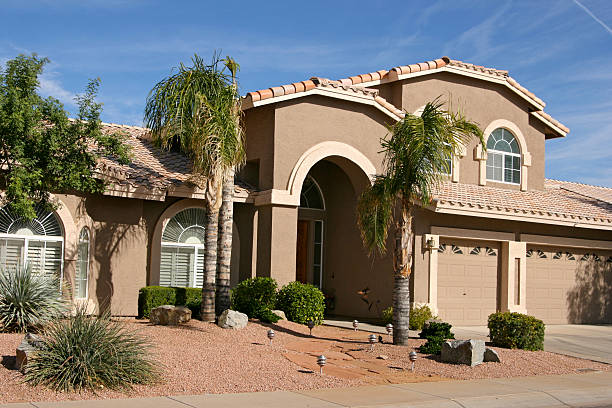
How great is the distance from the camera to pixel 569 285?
22.4m

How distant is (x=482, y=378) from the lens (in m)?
12.0

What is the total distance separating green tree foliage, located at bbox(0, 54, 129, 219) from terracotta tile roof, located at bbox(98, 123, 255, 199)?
113 centimetres

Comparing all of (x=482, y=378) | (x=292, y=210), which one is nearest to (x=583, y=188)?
(x=292, y=210)

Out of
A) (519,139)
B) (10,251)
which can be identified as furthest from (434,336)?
(519,139)

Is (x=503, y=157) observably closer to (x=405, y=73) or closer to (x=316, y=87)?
(x=405, y=73)

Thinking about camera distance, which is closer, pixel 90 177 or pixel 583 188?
pixel 90 177

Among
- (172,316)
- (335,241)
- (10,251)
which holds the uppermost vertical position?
(335,241)

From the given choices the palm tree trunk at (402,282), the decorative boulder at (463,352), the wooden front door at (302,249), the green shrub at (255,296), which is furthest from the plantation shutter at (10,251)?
the decorative boulder at (463,352)

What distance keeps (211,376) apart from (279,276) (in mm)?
7368

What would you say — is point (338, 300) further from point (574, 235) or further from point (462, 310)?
point (574, 235)

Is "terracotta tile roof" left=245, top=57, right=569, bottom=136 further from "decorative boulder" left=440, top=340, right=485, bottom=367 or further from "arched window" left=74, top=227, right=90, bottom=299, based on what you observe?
"decorative boulder" left=440, top=340, right=485, bottom=367

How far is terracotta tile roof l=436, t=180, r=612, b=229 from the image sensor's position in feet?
64.4

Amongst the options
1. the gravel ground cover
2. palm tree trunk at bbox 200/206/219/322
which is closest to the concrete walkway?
the gravel ground cover

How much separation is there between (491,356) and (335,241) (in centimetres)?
882
